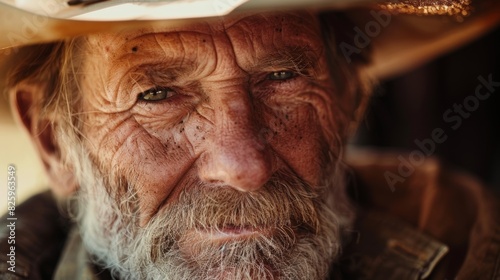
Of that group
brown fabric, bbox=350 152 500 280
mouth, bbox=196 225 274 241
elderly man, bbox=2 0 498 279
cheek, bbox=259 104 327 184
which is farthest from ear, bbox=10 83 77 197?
brown fabric, bbox=350 152 500 280

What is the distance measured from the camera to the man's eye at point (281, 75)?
5.13ft

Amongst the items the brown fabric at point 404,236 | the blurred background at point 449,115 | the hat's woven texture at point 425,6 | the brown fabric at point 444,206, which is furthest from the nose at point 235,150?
the blurred background at point 449,115

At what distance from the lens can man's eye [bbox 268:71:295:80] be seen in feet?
5.13

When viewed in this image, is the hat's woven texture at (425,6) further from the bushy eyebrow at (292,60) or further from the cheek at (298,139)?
the cheek at (298,139)

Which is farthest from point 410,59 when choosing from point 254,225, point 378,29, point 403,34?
point 254,225

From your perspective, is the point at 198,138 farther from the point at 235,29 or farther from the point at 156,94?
the point at 235,29

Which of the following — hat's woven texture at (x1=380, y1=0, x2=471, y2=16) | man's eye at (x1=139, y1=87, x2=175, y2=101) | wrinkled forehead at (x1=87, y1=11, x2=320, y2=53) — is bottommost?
man's eye at (x1=139, y1=87, x2=175, y2=101)

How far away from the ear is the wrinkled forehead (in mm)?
338

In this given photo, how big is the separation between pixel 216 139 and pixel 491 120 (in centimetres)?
206

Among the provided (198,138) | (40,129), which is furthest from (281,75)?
(40,129)

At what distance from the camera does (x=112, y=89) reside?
1503mm

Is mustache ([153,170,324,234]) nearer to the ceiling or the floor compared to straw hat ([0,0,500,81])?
nearer to the floor

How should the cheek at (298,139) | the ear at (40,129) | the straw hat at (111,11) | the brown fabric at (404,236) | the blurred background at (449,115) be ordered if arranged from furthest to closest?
the blurred background at (449,115), the brown fabric at (404,236), the ear at (40,129), the cheek at (298,139), the straw hat at (111,11)

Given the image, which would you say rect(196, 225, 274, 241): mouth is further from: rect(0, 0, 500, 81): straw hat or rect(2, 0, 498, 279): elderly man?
rect(0, 0, 500, 81): straw hat
